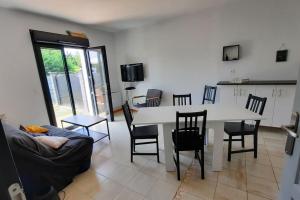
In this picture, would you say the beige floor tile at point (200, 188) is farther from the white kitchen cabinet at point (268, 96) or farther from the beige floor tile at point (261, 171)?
the white kitchen cabinet at point (268, 96)

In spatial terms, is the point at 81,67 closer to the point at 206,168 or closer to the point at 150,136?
the point at 150,136

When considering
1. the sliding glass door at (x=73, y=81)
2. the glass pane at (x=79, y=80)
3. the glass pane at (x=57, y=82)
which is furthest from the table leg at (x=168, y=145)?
the glass pane at (x=79, y=80)

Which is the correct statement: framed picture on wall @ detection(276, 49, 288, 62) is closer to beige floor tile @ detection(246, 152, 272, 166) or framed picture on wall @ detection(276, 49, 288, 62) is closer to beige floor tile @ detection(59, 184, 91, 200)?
beige floor tile @ detection(246, 152, 272, 166)

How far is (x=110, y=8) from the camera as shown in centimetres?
316

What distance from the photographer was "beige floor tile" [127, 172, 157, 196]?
1950 mm

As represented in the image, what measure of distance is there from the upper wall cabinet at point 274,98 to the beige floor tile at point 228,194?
176 centimetres

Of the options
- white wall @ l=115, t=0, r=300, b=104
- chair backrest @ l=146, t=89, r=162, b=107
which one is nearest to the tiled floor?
chair backrest @ l=146, t=89, r=162, b=107

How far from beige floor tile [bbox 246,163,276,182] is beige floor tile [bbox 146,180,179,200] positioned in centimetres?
108


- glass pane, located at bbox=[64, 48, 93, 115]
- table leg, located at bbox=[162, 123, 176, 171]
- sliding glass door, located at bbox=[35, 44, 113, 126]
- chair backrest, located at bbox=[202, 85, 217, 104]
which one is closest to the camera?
table leg, located at bbox=[162, 123, 176, 171]

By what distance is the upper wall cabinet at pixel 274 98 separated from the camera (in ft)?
9.51

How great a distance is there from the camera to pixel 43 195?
1.70 meters

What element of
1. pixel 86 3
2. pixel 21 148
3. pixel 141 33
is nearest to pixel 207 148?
pixel 21 148

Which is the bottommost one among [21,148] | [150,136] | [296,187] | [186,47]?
[150,136]

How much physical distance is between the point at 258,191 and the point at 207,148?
99 centimetres
